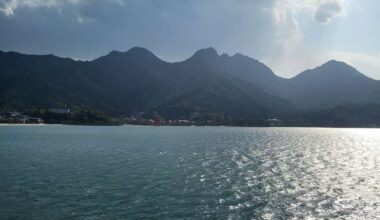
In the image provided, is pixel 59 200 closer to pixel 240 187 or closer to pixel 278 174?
pixel 240 187

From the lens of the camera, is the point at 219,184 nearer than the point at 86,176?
Yes

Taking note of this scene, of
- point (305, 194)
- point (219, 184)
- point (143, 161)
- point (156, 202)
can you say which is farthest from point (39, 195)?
point (143, 161)

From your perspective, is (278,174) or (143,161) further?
(143,161)

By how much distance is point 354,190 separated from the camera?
1996 inches

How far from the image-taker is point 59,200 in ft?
131

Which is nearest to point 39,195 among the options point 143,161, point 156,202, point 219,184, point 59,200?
point 59,200

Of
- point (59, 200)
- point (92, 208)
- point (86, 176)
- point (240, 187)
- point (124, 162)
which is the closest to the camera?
point (92, 208)

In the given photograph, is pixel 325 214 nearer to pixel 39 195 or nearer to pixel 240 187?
pixel 240 187

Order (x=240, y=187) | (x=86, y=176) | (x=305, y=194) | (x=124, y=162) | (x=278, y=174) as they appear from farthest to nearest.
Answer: (x=124, y=162) < (x=278, y=174) < (x=86, y=176) < (x=240, y=187) < (x=305, y=194)

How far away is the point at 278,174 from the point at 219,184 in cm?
1441

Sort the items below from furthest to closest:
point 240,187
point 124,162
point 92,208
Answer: point 124,162 → point 240,187 → point 92,208

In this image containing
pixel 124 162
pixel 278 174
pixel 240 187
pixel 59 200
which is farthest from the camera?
pixel 124 162

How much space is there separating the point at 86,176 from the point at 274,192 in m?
25.0

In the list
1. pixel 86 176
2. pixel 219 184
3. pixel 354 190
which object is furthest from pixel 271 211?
pixel 86 176
